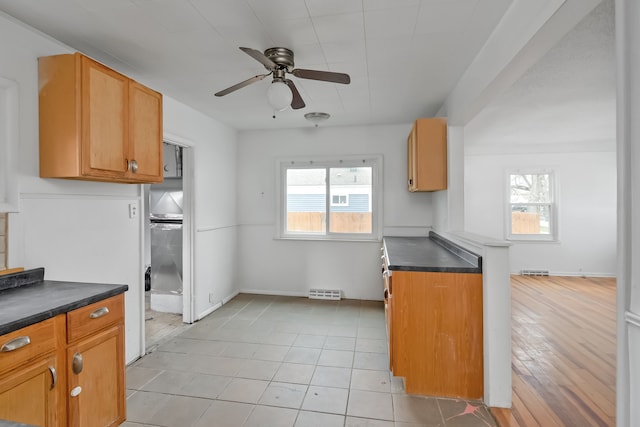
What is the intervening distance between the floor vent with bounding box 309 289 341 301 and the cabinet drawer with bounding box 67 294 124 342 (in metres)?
2.93

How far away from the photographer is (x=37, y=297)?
1.59m

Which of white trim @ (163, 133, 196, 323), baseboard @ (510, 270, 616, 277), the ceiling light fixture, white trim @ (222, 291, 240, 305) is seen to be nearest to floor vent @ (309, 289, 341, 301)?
white trim @ (222, 291, 240, 305)

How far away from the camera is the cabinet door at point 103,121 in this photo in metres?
1.89

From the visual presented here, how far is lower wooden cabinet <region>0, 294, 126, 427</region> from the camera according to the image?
1.25m

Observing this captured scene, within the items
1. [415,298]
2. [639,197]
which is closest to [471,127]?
[415,298]

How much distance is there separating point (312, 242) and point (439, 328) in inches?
101

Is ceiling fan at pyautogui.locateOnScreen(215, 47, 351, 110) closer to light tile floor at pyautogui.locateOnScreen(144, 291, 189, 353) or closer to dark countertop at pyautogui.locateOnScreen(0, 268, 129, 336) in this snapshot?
dark countertop at pyautogui.locateOnScreen(0, 268, 129, 336)

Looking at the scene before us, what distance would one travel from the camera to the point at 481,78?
2.28 meters

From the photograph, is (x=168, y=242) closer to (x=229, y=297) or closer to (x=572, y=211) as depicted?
(x=229, y=297)

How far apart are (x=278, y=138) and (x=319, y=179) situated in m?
0.84

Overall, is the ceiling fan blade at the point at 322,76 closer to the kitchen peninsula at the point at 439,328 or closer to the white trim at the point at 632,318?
the kitchen peninsula at the point at 439,328

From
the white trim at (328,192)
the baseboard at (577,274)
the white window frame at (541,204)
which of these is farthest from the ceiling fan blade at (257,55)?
the baseboard at (577,274)

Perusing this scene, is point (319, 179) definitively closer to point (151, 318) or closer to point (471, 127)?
point (471, 127)

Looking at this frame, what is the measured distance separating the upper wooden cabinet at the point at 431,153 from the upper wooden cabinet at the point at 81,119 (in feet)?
8.55
